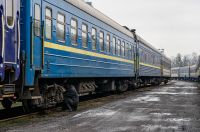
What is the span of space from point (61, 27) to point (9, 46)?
4.05 meters

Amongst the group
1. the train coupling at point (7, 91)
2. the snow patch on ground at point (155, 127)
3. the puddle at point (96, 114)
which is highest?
the train coupling at point (7, 91)

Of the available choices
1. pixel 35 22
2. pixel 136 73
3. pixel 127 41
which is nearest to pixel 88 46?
pixel 35 22

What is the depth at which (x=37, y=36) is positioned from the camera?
11.6m

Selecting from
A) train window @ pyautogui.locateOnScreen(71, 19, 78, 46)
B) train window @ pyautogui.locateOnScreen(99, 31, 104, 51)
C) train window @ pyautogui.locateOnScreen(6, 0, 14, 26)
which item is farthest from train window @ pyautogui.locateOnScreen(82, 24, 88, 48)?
train window @ pyautogui.locateOnScreen(6, 0, 14, 26)

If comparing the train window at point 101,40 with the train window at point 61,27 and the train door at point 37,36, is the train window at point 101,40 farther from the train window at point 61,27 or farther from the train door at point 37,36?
the train door at point 37,36

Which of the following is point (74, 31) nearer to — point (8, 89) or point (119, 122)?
point (119, 122)

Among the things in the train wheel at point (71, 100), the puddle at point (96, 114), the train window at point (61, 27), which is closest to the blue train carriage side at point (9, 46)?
the puddle at point (96, 114)

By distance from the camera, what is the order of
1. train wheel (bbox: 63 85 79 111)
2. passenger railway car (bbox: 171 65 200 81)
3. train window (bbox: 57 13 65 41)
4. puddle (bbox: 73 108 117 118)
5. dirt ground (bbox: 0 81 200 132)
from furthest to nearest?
passenger railway car (bbox: 171 65 200 81), train wheel (bbox: 63 85 79 111), train window (bbox: 57 13 65 41), puddle (bbox: 73 108 117 118), dirt ground (bbox: 0 81 200 132)

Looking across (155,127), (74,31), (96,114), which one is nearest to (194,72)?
(74,31)

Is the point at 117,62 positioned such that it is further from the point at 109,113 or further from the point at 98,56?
the point at 109,113

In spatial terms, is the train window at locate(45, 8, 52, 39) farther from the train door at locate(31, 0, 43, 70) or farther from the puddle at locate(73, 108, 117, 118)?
the puddle at locate(73, 108, 117, 118)

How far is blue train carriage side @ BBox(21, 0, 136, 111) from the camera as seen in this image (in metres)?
11.1

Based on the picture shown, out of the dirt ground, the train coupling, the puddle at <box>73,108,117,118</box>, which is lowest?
the dirt ground

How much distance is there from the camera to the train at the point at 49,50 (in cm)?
1003
